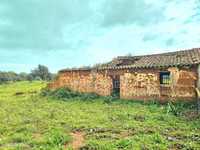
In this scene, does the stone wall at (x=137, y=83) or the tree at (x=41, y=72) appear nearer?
the stone wall at (x=137, y=83)

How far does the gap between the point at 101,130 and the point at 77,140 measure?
153 cm

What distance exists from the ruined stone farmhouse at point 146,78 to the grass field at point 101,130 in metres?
2.06

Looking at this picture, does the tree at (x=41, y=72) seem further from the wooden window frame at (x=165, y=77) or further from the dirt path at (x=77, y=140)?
the dirt path at (x=77, y=140)

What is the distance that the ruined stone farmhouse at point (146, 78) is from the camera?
17719 mm

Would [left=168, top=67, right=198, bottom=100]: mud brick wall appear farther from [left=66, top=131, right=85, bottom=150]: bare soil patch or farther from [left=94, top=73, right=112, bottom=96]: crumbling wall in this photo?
[left=66, top=131, right=85, bottom=150]: bare soil patch

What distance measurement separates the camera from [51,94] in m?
25.1

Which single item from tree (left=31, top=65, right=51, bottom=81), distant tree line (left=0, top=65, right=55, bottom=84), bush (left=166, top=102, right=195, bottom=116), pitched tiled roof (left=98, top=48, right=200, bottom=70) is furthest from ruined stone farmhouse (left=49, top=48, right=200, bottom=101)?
tree (left=31, top=65, right=51, bottom=81)

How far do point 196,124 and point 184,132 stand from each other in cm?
138

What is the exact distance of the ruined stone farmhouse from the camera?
17.7 meters

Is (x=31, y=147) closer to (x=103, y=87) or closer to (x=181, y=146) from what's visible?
(x=181, y=146)

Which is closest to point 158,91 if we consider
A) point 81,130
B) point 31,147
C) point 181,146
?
point 81,130

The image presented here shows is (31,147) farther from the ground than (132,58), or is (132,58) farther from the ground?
(132,58)

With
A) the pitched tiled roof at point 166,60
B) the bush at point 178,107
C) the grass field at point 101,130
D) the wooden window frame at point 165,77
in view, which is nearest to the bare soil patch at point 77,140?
the grass field at point 101,130

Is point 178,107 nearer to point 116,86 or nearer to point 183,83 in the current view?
point 183,83
